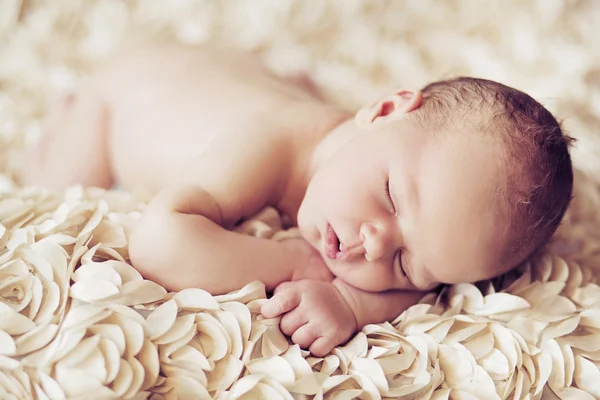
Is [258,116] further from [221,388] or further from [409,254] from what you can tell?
[221,388]

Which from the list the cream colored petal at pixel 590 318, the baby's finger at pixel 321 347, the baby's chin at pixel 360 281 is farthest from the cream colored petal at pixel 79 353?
the cream colored petal at pixel 590 318

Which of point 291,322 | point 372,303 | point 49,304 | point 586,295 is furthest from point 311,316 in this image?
Answer: point 586,295

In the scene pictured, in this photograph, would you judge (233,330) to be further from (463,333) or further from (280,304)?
(463,333)

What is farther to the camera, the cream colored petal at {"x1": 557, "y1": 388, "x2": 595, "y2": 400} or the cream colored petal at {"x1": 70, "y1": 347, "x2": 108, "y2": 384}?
the cream colored petal at {"x1": 557, "y1": 388, "x2": 595, "y2": 400}

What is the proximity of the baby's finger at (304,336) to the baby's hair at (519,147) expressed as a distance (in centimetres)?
33

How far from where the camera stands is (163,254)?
879mm

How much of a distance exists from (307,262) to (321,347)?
7.0 inches

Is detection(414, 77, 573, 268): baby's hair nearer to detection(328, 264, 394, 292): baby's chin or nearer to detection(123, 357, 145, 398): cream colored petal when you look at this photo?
detection(328, 264, 394, 292): baby's chin

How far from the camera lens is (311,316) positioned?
35.6 inches

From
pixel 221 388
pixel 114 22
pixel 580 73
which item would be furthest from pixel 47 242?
pixel 580 73

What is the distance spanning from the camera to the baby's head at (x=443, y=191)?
2.93 feet

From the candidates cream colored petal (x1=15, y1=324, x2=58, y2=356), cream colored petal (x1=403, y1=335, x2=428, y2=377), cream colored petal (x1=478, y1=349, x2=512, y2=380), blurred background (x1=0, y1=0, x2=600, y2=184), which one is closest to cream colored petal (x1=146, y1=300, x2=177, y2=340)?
cream colored petal (x1=15, y1=324, x2=58, y2=356)

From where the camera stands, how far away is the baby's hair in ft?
2.95

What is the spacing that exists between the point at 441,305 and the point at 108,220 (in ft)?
1.89
